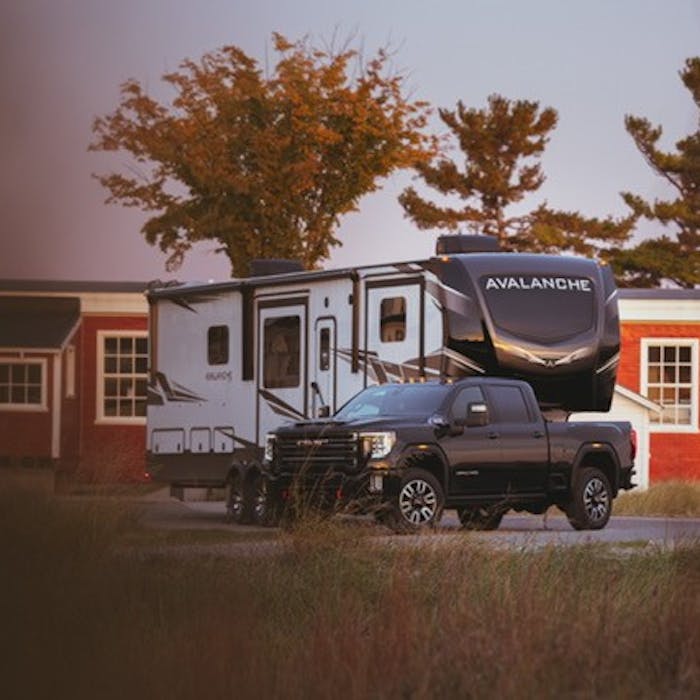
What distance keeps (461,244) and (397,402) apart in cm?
325

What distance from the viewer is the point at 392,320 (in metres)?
24.9

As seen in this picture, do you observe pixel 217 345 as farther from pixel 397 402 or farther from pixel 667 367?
pixel 667 367

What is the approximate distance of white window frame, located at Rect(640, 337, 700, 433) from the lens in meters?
39.7

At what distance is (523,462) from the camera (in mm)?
23016

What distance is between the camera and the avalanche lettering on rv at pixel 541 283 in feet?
80.5

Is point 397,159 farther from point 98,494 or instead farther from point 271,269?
point 98,494

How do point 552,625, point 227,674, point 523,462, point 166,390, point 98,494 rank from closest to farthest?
point 227,674
point 552,625
point 98,494
point 523,462
point 166,390

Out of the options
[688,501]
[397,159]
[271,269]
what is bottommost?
[688,501]

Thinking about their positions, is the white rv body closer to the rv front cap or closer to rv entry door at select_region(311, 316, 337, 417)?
rv entry door at select_region(311, 316, 337, 417)

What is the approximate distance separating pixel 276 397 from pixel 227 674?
62.8ft

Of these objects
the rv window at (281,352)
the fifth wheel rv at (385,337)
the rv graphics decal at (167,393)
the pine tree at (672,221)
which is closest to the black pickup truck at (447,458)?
the fifth wheel rv at (385,337)

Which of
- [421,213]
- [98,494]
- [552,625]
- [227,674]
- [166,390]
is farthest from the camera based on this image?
[421,213]

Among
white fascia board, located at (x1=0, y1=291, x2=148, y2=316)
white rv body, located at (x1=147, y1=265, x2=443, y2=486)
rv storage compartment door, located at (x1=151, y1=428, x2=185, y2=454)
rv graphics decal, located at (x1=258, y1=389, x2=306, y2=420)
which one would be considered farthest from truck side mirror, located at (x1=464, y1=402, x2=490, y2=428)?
white fascia board, located at (x1=0, y1=291, x2=148, y2=316)

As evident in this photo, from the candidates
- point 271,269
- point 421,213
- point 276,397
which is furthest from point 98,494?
point 421,213
